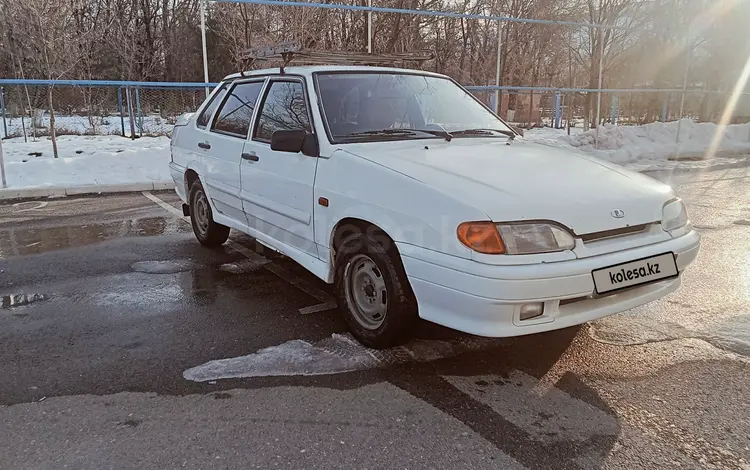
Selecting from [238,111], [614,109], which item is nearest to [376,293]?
[238,111]

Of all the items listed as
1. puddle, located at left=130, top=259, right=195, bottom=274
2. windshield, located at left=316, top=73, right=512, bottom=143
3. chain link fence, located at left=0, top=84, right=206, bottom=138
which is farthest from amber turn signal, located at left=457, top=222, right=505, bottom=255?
chain link fence, located at left=0, top=84, right=206, bottom=138

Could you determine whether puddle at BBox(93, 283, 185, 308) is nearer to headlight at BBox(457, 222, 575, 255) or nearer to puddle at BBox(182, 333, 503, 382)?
puddle at BBox(182, 333, 503, 382)

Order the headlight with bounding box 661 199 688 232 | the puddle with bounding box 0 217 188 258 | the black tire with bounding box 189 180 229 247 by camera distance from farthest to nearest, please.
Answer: the puddle with bounding box 0 217 188 258
the black tire with bounding box 189 180 229 247
the headlight with bounding box 661 199 688 232

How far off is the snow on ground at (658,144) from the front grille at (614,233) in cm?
995

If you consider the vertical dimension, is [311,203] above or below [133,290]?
above

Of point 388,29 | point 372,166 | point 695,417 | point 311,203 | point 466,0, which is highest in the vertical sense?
point 466,0

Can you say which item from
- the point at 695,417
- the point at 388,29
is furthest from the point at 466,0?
the point at 695,417

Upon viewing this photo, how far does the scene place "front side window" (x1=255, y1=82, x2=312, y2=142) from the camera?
4.11 metres

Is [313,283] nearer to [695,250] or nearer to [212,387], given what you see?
[212,387]

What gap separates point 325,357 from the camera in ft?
11.1

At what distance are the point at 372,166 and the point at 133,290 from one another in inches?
95.2

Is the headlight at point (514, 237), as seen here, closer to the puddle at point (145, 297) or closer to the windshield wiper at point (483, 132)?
the windshield wiper at point (483, 132)

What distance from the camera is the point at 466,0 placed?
25.2 m

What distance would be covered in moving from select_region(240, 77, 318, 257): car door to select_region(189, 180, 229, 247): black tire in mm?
1055
